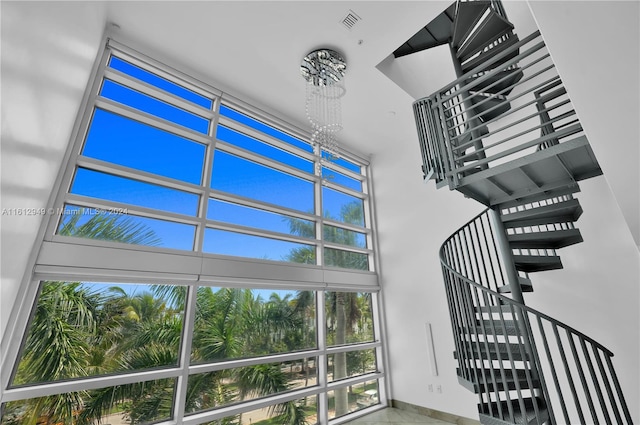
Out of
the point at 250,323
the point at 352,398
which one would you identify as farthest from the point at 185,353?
the point at 352,398

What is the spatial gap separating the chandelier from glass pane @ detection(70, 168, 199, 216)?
2061 mm

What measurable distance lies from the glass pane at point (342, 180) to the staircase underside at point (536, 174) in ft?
10.1

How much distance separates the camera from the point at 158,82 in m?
4.07

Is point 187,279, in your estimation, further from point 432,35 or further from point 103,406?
point 432,35

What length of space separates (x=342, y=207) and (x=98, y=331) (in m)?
4.26

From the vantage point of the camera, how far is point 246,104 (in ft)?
15.7

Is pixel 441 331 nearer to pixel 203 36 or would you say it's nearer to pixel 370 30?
pixel 370 30

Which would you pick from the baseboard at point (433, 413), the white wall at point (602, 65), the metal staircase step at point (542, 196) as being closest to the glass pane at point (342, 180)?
the metal staircase step at point (542, 196)

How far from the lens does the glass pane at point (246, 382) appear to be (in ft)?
11.2

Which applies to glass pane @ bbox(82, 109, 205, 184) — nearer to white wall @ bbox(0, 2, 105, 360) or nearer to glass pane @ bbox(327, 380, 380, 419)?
white wall @ bbox(0, 2, 105, 360)

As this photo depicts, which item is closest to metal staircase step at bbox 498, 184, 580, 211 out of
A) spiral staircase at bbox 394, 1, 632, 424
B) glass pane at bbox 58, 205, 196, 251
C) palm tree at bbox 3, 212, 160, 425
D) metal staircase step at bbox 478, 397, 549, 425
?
spiral staircase at bbox 394, 1, 632, 424

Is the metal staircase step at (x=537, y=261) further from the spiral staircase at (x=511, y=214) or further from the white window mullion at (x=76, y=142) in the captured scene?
the white window mullion at (x=76, y=142)

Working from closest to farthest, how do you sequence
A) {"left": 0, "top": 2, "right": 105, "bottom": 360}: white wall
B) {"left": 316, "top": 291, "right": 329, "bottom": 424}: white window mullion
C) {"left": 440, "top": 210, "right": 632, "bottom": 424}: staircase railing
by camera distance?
{"left": 0, "top": 2, "right": 105, "bottom": 360}: white wall
{"left": 440, "top": 210, "right": 632, "bottom": 424}: staircase railing
{"left": 316, "top": 291, "right": 329, "bottom": 424}: white window mullion

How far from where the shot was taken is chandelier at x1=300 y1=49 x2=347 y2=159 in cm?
387
